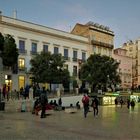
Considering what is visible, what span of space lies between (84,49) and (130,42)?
38.0 metres

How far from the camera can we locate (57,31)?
59.9 m

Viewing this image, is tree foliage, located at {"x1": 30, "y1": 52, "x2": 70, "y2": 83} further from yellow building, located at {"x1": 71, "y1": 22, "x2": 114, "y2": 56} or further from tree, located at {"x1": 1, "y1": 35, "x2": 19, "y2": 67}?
yellow building, located at {"x1": 71, "y1": 22, "x2": 114, "y2": 56}

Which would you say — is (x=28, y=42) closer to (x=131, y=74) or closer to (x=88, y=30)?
(x=88, y=30)

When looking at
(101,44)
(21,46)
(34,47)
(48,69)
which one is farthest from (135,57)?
(48,69)

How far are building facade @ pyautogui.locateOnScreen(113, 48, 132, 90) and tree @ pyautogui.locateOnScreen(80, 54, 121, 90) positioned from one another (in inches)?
825

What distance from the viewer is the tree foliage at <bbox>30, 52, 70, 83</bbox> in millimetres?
48969

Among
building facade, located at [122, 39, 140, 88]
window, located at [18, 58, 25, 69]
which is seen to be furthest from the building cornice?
building facade, located at [122, 39, 140, 88]

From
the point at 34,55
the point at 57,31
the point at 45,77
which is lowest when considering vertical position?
the point at 45,77

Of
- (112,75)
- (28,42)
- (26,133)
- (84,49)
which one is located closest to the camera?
(26,133)

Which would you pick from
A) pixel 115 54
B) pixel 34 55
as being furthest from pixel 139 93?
pixel 34 55

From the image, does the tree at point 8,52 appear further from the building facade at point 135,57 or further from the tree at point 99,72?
the building facade at point 135,57

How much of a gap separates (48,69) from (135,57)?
50.0 meters

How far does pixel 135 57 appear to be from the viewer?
94938mm

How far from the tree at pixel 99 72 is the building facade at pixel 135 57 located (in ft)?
102
